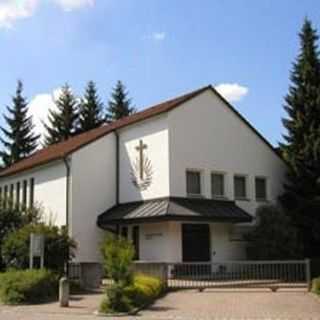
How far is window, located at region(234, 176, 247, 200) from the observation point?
34.5 m

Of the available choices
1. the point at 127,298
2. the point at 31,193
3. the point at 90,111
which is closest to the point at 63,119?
the point at 90,111

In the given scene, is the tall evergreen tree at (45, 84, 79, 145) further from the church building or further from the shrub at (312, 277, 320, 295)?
the shrub at (312, 277, 320, 295)

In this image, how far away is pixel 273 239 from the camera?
31.9 meters

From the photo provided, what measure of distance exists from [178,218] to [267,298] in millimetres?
8734

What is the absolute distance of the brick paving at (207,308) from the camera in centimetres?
1731

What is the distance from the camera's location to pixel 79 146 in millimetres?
34000

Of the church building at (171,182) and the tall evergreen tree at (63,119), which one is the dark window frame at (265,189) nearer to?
the church building at (171,182)

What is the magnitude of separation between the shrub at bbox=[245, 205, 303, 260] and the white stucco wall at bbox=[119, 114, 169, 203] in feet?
18.0

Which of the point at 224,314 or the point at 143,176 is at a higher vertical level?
the point at 143,176

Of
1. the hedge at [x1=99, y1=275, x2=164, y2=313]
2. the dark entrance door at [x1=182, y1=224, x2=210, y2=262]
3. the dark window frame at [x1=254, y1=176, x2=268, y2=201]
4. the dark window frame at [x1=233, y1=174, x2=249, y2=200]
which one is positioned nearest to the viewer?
the hedge at [x1=99, y1=275, x2=164, y2=313]

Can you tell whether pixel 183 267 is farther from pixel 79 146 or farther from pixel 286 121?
pixel 286 121

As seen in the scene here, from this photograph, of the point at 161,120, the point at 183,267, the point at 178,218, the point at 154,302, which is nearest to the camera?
the point at 154,302

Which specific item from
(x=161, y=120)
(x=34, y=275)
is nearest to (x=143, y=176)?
(x=161, y=120)

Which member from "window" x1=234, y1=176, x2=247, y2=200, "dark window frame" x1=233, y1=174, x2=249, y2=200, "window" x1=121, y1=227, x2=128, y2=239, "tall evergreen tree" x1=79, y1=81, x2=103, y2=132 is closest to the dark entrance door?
"dark window frame" x1=233, y1=174, x2=249, y2=200
